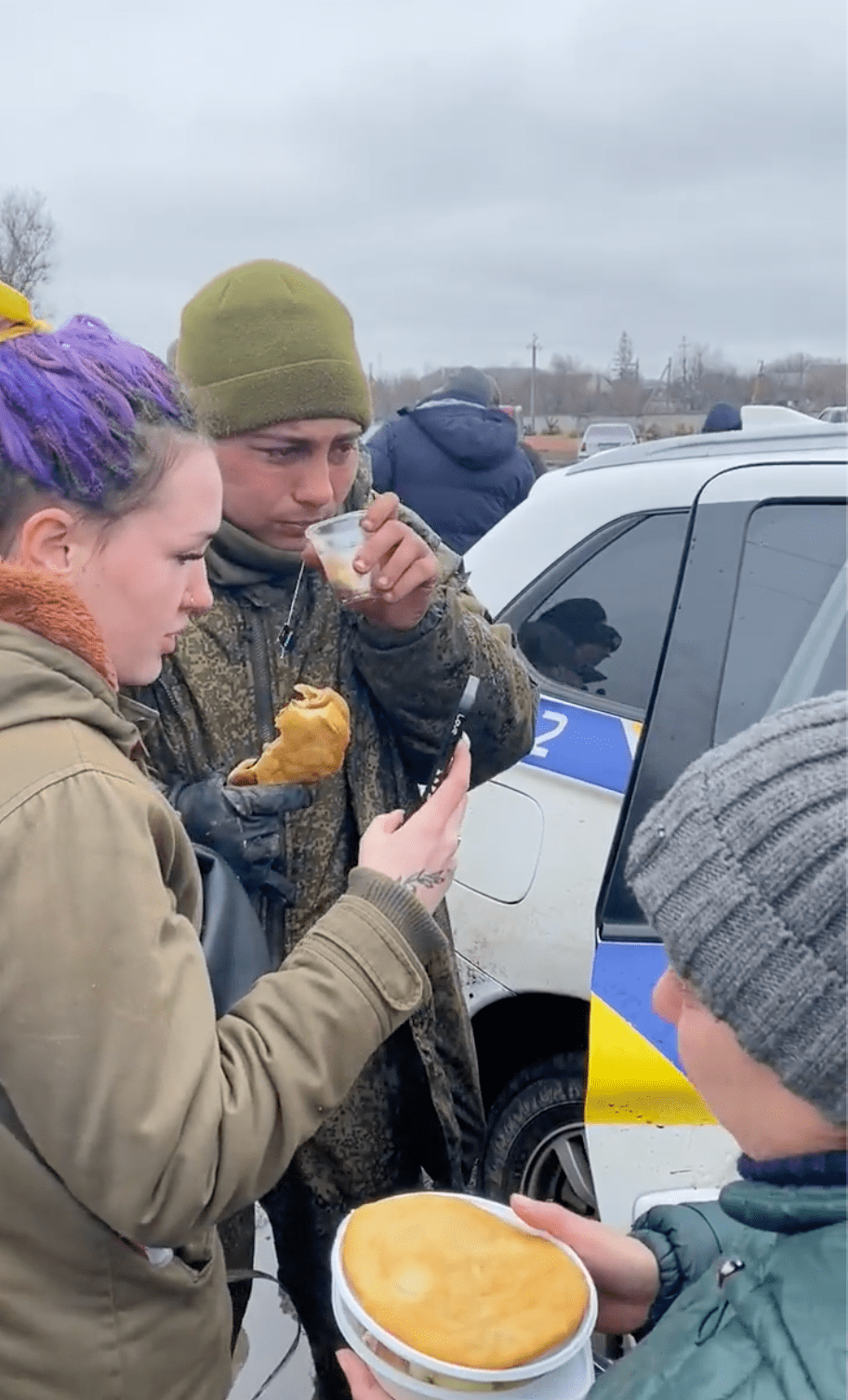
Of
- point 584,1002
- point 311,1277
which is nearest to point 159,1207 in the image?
point 311,1277

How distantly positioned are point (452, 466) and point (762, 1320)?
5071 mm

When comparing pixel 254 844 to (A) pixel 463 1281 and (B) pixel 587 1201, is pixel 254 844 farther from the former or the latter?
(B) pixel 587 1201

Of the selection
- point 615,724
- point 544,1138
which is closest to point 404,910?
point 615,724

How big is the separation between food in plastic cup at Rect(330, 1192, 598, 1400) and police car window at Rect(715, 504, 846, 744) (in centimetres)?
111

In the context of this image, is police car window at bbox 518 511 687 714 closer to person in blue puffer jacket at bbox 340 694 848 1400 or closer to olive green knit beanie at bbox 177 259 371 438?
olive green knit beanie at bbox 177 259 371 438

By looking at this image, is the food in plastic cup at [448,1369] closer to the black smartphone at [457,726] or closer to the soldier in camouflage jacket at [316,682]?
the soldier in camouflage jacket at [316,682]

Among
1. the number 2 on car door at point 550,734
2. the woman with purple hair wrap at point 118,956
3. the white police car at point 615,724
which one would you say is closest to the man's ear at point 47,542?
the woman with purple hair wrap at point 118,956

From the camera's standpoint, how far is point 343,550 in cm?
175

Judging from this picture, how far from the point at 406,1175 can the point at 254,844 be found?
26.5 inches

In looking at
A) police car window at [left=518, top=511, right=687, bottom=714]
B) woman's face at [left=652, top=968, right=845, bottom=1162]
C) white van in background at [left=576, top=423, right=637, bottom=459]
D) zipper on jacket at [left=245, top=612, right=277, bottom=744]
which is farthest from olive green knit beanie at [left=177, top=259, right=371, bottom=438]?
white van in background at [left=576, top=423, right=637, bottom=459]

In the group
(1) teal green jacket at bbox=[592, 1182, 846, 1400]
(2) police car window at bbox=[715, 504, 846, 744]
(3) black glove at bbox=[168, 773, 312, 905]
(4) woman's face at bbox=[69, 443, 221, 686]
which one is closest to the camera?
(1) teal green jacket at bbox=[592, 1182, 846, 1400]

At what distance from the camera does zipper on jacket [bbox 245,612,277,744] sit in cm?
182

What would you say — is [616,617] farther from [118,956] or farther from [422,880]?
[118,956]

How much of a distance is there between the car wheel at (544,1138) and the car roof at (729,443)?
4.60ft
